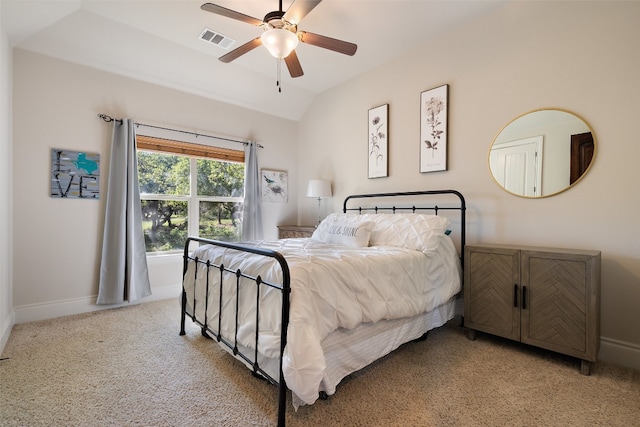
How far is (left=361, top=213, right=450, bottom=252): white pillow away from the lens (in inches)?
94.3

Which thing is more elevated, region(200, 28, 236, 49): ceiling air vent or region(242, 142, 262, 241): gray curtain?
region(200, 28, 236, 49): ceiling air vent

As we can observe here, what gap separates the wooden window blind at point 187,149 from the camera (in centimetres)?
341

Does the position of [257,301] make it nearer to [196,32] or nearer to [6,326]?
[6,326]

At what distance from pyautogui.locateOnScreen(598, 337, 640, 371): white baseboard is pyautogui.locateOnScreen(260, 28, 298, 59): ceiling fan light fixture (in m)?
3.11

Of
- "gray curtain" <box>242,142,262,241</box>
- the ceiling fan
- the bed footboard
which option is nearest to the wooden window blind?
"gray curtain" <box>242,142,262,241</box>

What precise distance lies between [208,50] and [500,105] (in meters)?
3.08

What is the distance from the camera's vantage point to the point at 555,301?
6.59 ft

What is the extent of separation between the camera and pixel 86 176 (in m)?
3.04

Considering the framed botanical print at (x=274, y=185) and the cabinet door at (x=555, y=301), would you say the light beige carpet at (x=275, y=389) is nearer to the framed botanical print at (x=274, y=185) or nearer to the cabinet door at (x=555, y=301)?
the cabinet door at (x=555, y=301)

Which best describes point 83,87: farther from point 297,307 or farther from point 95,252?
point 297,307

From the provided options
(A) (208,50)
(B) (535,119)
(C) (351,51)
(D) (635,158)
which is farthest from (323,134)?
(D) (635,158)

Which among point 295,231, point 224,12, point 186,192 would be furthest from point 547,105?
point 186,192

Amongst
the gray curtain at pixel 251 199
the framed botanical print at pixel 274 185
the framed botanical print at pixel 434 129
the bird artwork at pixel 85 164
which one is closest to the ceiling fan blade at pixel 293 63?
the framed botanical print at pixel 434 129

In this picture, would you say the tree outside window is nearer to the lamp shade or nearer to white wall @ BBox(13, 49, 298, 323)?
white wall @ BBox(13, 49, 298, 323)
